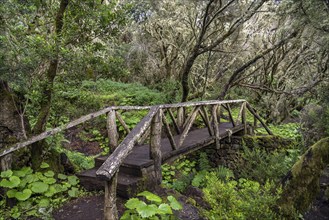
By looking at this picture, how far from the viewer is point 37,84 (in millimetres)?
3932

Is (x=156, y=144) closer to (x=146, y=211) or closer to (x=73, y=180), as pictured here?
(x=73, y=180)

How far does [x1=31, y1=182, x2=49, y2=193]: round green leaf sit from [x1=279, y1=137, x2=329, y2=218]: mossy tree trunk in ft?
11.5

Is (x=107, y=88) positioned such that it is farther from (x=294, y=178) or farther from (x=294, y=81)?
(x=294, y=178)

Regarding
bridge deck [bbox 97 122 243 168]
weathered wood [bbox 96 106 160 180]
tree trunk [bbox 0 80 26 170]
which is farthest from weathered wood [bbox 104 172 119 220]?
tree trunk [bbox 0 80 26 170]

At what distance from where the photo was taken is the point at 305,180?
355 cm

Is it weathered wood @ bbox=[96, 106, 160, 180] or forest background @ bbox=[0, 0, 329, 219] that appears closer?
weathered wood @ bbox=[96, 106, 160, 180]

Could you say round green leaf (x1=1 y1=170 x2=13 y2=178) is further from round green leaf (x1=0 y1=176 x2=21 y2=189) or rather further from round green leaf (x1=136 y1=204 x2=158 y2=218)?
round green leaf (x1=136 y1=204 x2=158 y2=218)

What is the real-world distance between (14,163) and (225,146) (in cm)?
627

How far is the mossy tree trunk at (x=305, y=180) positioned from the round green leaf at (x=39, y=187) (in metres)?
3.51

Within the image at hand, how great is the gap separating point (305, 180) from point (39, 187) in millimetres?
4045

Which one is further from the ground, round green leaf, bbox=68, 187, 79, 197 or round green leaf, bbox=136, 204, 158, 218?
round green leaf, bbox=136, 204, 158, 218

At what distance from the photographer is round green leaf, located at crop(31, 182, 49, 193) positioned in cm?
363

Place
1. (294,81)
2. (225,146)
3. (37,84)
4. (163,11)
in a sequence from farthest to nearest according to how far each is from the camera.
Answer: (294,81) < (163,11) < (225,146) < (37,84)

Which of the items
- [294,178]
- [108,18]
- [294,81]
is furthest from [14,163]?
[294,81]
